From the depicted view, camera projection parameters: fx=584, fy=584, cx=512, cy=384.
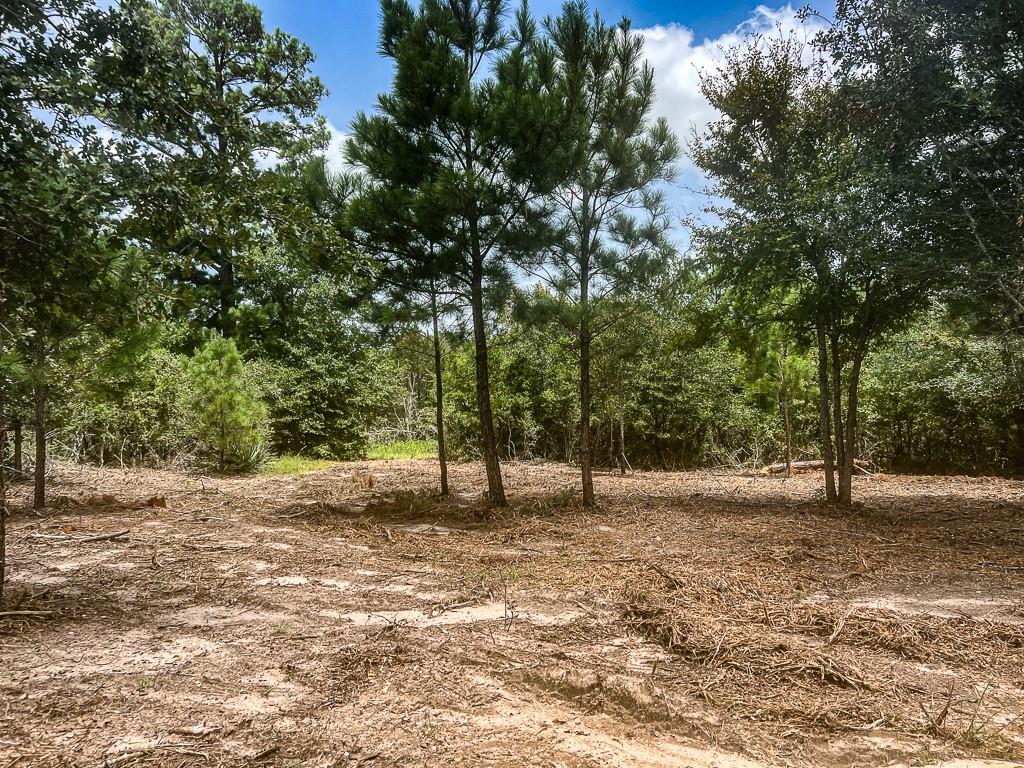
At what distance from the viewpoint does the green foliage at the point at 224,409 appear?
12.6 m

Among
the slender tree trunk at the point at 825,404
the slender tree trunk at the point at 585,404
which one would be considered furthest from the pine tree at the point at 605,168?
the slender tree trunk at the point at 825,404

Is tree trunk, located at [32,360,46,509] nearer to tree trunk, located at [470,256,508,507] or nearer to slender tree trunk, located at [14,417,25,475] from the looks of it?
slender tree trunk, located at [14,417,25,475]

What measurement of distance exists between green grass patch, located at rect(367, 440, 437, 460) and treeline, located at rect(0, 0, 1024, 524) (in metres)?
6.88

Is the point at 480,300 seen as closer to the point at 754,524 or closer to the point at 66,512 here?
the point at 754,524

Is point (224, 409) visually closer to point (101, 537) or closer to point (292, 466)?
point (292, 466)

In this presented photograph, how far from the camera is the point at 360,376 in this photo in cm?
1867

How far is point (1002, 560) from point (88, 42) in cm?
810

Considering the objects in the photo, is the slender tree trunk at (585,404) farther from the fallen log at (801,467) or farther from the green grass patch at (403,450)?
the green grass patch at (403,450)

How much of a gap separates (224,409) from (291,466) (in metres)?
2.46

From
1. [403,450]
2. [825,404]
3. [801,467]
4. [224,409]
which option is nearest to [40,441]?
[224,409]

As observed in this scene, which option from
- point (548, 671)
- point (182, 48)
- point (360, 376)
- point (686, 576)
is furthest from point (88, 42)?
point (360, 376)

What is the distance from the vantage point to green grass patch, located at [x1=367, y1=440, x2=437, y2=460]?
18.9 metres

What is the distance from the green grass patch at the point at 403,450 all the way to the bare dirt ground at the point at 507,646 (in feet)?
38.9

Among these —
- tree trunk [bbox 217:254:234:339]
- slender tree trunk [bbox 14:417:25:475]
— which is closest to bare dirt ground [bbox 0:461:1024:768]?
slender tree trunk [bbox 14:417:25:475]
